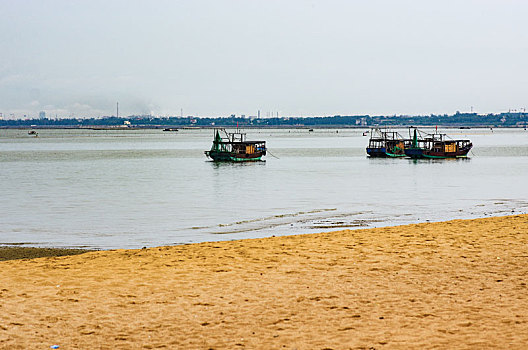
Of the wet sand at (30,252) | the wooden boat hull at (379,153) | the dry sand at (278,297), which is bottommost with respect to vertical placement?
the wooden boat hull at (379,153)

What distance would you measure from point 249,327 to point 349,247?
24.5ft

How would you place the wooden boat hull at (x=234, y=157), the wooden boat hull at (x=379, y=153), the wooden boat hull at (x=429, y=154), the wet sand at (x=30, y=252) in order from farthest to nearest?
the wooden boat hull at (x=379, y=153) < the wooden boat hull at (x=429, y=154) < the wooden boat hull at (x=234, y=157) < the wet sand at (x=30, y=252)

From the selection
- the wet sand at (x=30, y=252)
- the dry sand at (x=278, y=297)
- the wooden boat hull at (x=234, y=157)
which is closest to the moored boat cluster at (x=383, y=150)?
the wooden boat hull at (x=234, y=157)

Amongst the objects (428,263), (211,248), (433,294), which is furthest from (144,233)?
(433,294)

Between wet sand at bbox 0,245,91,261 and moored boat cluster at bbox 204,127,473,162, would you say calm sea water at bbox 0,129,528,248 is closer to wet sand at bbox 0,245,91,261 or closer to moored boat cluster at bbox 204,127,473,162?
wet sand at bbox 0,245,91,261

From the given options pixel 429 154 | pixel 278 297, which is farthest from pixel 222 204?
pixel 429 154

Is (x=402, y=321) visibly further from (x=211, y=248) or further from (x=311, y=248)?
(x=211, y=248)

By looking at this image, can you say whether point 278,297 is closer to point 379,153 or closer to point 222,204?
point 222,204

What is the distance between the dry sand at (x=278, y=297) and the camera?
31.3 feet

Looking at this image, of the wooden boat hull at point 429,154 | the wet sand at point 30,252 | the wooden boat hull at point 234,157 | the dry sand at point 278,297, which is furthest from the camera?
the wooden boat hull at point 429,154

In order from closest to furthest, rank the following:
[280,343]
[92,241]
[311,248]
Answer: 1. [280,343]
2. [311,248]
3. [92,241]

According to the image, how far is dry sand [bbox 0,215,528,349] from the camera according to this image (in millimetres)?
9547

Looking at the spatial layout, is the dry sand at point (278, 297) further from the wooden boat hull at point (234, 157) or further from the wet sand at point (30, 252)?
the wooden boat hull at point (234, 157)

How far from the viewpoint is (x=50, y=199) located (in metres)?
40.2
